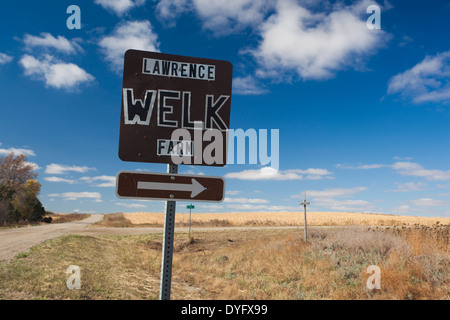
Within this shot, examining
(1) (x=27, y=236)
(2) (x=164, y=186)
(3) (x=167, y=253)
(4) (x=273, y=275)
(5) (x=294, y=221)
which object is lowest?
(5) (x=294, y=221)

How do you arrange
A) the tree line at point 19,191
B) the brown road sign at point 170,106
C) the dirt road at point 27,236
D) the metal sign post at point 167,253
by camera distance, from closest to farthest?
the metal sign post at point 167,253, the brown road sign at point 170,106, the dirt road at point 27,236, the tree line at point 19,191

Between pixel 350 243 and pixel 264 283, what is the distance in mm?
4773

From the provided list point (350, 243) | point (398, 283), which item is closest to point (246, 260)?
point (350, 243)

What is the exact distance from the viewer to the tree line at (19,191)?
40.0 m

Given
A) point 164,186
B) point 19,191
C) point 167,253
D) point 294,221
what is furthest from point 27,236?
point 294,221

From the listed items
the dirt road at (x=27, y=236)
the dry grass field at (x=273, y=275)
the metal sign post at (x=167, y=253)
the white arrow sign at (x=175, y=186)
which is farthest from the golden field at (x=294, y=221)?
the metal sign post at (x=167, y=253)

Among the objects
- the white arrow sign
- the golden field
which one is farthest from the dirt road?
the golden field

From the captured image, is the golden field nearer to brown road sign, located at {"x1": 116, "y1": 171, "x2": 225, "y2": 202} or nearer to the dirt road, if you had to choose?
the dirt road

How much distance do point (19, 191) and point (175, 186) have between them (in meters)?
48.9

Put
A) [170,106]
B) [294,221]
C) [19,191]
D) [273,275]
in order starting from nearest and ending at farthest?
1. [170,106]
2. [273,275]
3. [19,191]
4. [294,221]

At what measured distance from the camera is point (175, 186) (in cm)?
326

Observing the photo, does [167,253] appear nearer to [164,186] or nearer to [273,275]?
[164,186]

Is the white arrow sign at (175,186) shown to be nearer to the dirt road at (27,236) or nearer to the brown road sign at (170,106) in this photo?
the brown road sign at (170,106)

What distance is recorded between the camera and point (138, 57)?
3.55 m
